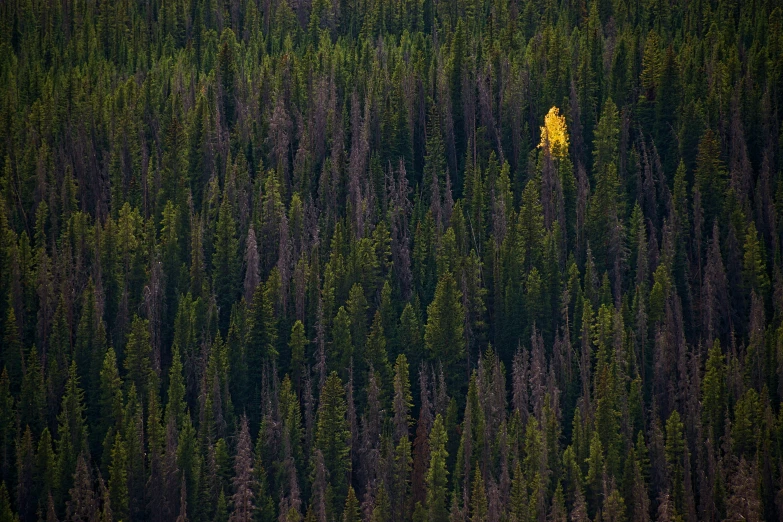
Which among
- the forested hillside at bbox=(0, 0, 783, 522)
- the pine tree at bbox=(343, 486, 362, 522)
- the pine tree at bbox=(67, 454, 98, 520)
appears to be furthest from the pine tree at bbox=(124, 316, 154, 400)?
the pine tree at bbox=(343, 486, 362, 522)

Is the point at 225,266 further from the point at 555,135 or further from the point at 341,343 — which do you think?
the point at 555,135

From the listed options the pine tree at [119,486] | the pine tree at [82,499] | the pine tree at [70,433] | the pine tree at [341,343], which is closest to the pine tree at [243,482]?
the pine tree at [119,486]

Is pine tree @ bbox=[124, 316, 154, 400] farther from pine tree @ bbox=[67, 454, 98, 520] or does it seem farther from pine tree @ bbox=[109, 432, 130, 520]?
pine tree @ bbox=[67, 454, 98, 520]

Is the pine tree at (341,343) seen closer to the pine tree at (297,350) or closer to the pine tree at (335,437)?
the pine tree at (297,350)

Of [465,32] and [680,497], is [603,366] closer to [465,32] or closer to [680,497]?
[680,497]

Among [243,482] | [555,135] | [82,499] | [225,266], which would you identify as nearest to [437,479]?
[243,482]

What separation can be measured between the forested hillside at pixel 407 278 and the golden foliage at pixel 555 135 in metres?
0.33

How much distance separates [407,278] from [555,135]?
23.1 meters

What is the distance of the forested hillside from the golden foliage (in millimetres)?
328

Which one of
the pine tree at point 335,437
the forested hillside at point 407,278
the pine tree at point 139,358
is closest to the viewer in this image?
the forested hillside at point 407,278

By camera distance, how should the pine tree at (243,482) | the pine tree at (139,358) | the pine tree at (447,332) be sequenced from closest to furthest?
the pine tree at (243,482) → the pine tree at (447,332) → the pine tree at (139,358)

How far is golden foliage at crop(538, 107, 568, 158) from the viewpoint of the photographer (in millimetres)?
137750

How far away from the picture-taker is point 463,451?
107 metres

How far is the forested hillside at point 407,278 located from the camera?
107500mm
